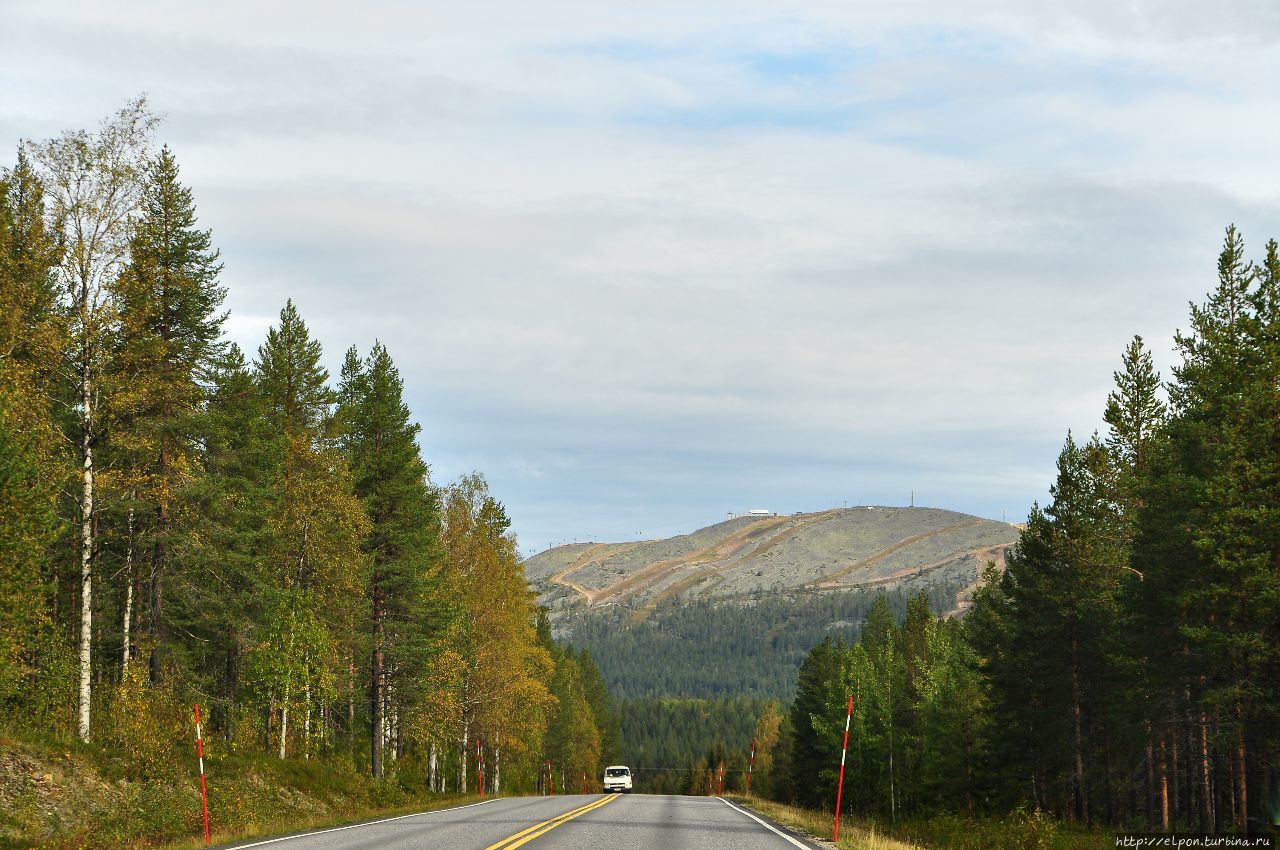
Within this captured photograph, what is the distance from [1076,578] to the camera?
1684 inches

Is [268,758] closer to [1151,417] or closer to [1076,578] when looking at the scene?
[1076,578]

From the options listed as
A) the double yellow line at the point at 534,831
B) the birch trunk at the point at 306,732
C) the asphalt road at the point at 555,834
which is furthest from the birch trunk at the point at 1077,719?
the birch trunk at the point at 306,732

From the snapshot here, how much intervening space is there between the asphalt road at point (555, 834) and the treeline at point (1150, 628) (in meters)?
16.0

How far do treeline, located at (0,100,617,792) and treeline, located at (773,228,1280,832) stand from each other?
23958 millimetres

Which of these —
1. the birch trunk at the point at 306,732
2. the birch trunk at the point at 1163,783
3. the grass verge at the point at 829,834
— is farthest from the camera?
the birch trunk at the point at 1163,783

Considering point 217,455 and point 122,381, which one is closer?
point 122,381

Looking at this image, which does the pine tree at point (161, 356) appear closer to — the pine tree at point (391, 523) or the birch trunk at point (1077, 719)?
the pine tree at point (391, 523)

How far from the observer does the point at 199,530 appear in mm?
31656

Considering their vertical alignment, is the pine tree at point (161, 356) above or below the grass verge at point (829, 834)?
above

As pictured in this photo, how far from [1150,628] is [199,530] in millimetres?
29726

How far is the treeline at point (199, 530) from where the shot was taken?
2650 centimetres

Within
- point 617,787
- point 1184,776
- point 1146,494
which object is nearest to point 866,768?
point 617,787

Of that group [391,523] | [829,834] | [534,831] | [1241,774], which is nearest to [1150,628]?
[1241,774]

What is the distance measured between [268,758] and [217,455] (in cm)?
1071
